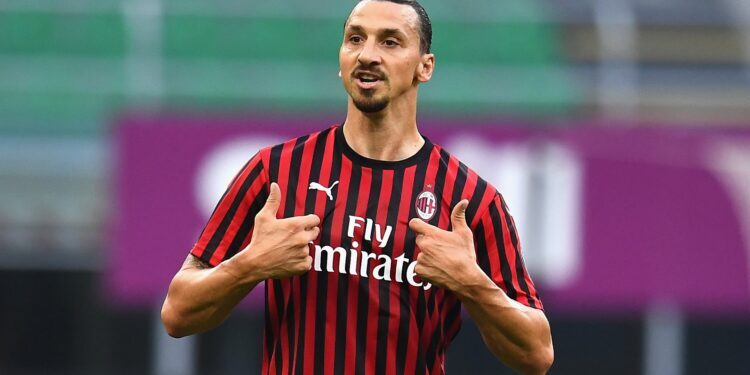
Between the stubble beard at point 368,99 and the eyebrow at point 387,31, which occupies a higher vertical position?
the eyebrow at point 387,31

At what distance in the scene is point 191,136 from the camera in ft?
28.5

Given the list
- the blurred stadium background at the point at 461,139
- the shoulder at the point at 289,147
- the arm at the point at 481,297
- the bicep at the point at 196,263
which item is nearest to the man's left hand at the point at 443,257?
the arm at the point at 481,297

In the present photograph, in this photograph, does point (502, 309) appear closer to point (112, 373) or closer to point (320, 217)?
point (320, 217)

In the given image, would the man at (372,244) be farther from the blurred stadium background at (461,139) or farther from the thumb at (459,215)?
the blurred stadium background at (461,139)

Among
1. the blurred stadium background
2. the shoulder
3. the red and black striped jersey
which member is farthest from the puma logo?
the blurred stadium background

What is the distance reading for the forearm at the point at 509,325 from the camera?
127 inches

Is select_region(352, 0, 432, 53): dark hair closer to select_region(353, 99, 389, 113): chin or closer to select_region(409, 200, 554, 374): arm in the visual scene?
select_region(353, 99, 389, 113): chin

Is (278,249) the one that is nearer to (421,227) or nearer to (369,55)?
(421,227)

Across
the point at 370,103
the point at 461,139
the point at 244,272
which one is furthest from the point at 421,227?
the point at 461,139

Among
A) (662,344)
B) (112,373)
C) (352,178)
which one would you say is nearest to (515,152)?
(662,344)

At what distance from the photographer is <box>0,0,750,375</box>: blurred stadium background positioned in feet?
28.0

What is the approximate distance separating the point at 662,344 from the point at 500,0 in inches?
159

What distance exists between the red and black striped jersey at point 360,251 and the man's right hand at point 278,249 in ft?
0.47

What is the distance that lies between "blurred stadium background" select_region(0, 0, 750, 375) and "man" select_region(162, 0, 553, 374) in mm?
5001
